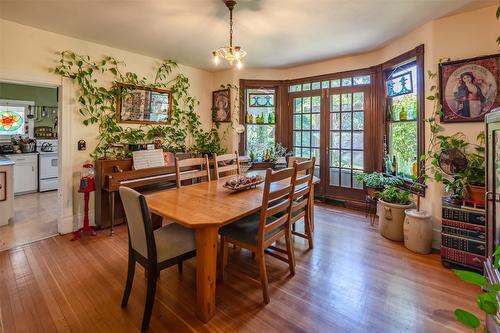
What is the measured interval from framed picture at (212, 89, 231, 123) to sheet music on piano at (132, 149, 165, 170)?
154 cm

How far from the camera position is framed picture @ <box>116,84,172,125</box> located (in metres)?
3.74

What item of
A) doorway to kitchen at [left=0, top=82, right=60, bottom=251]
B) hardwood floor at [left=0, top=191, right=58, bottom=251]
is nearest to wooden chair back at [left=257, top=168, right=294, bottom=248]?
hardwood floor at [left=0, top=191, right=58, bottom=251]

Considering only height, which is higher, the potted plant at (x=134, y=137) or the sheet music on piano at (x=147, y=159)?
the potted plant at (x=134, y=137)

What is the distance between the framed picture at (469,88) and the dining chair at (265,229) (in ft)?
6.74

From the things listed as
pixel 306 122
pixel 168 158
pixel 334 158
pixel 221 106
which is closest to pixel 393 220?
pixel 334 158

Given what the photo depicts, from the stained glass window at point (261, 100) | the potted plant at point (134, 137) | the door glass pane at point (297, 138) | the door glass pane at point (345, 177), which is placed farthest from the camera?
the stained glass window at point (261, 100)

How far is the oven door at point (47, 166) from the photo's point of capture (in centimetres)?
545

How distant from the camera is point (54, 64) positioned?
3.13 m

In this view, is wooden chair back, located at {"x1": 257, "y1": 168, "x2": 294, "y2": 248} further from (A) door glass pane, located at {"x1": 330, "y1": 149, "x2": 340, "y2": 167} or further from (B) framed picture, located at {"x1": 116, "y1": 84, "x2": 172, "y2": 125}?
(B) framed picture, located at {"x1": 116, "y1": 84, "x2": 172, "y2": 125}

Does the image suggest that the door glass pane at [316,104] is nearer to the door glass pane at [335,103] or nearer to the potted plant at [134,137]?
the door glass pane at [335,103]

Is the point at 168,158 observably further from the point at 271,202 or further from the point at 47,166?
the point at 47,166

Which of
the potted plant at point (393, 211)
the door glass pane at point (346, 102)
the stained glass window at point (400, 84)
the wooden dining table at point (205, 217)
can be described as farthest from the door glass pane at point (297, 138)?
the wooden dining table at point (205, 217)

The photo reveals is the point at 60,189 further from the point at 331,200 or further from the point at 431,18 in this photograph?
the point at 431,18

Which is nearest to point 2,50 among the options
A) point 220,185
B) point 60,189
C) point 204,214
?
point 60,189
